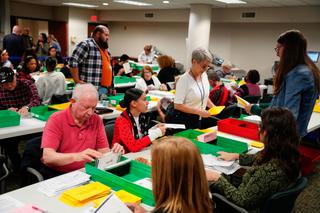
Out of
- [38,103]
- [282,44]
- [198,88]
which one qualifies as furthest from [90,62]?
[282,44]

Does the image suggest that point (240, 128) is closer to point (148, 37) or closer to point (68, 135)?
Answer: point (68, 135)

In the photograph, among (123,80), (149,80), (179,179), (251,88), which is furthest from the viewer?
(123,80)

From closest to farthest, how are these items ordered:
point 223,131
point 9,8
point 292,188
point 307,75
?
point 292,188 < point 307,75 < point 223,131 < point 9,8

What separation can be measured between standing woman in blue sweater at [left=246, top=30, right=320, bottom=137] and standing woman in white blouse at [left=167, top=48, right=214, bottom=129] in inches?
29.2

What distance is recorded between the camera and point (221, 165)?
2223mm

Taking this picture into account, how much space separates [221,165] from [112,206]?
3.25ft

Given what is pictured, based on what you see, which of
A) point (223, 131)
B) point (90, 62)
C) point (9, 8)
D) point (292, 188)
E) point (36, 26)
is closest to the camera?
point (292, 188)

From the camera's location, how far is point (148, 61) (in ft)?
31.6

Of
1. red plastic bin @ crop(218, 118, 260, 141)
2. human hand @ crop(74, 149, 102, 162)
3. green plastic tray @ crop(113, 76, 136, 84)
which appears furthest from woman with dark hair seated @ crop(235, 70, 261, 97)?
human hand @ crop(74, 149, 102, 162)

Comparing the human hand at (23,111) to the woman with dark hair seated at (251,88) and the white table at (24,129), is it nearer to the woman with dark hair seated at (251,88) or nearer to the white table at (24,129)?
the white table at (24,129)

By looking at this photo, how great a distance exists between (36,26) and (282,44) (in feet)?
49.4

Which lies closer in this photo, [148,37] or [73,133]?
[73,133]

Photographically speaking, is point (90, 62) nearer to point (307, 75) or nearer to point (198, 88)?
point (198, 88)

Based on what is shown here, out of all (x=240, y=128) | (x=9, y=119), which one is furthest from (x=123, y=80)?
(x=240, y=128)
